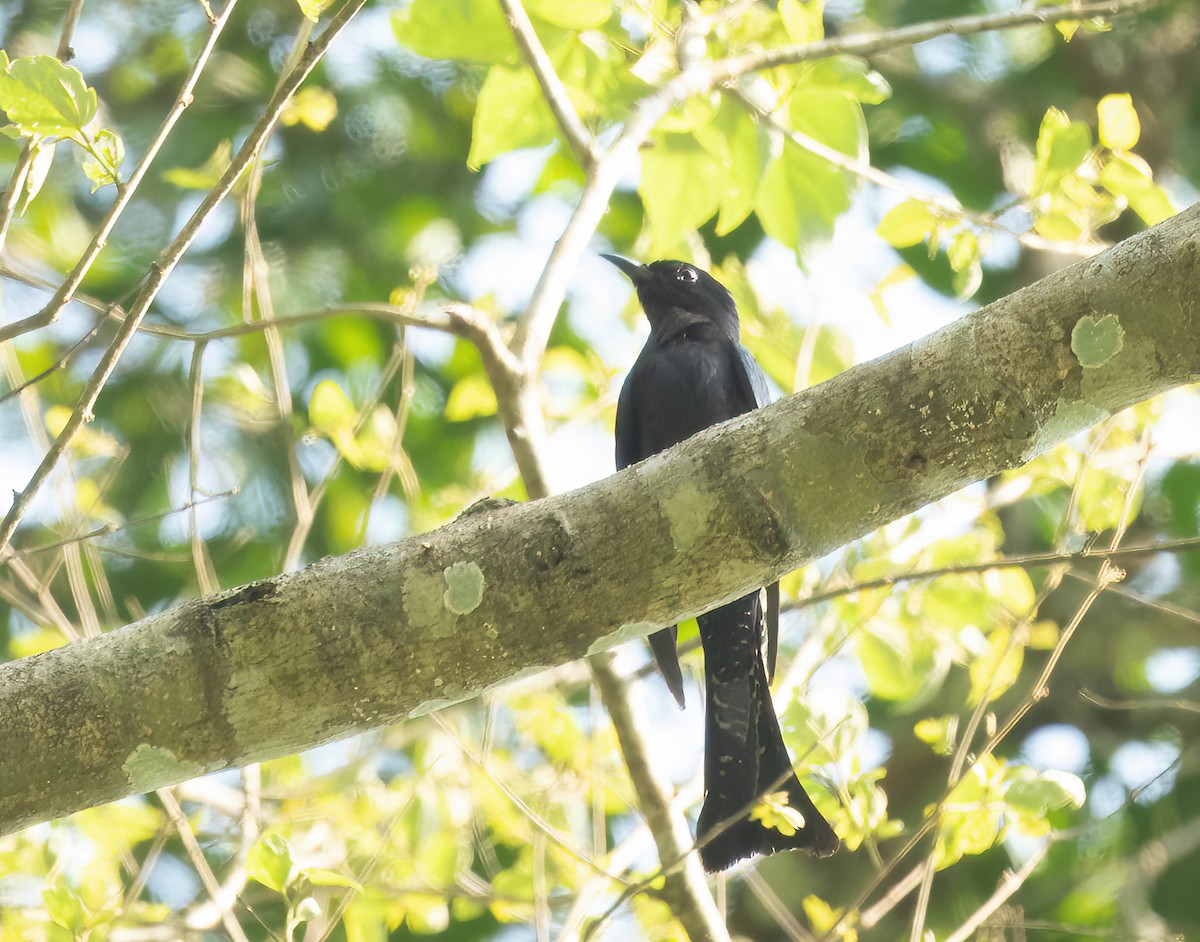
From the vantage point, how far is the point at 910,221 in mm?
2834

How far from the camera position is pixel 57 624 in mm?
2904

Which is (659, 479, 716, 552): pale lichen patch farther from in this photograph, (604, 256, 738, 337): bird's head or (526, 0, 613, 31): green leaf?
(604, 256, 738, 337): bird's head

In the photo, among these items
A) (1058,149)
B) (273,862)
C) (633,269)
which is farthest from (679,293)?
(273,862)

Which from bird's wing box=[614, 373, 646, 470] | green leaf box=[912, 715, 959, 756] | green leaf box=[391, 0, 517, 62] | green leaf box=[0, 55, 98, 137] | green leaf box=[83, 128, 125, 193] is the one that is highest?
green leaf box=[391, 0, 517, 62]

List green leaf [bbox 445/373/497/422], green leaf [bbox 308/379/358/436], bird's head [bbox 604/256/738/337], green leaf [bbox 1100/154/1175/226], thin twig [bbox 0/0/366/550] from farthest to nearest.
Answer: bird's head [bbox 604/256/738/337]
green leaf [bbox 445/373/497/422]
green leaf [bbox 308/379/358/436]
green leaf [bbox 1100/154/1175/226]
thin twig [bbox 0/0/366/550]

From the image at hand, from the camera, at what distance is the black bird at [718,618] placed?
2742 millimetres

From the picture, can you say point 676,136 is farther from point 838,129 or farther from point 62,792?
point 62,792

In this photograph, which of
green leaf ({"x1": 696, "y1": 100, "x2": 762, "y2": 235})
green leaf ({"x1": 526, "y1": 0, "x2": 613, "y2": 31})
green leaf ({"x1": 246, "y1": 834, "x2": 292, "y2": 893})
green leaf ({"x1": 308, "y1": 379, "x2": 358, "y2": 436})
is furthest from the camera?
green leaf ({"x1": 308, "y1": 379, "x2": 358, "y2": 436})

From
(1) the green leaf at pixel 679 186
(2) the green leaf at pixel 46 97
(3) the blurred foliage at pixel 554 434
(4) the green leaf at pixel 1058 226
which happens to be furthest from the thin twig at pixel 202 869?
(4) the green leaf at pixel 1058 226

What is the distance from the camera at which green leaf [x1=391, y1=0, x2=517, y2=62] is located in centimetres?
262

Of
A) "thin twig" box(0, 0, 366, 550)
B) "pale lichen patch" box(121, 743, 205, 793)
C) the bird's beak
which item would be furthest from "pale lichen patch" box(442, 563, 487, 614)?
the bird's beak

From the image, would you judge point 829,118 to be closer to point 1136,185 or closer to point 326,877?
point 1136,185

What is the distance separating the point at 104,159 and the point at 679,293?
2.35 m

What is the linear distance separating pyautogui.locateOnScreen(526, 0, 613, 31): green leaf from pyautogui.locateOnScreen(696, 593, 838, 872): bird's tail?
4.76 ft
